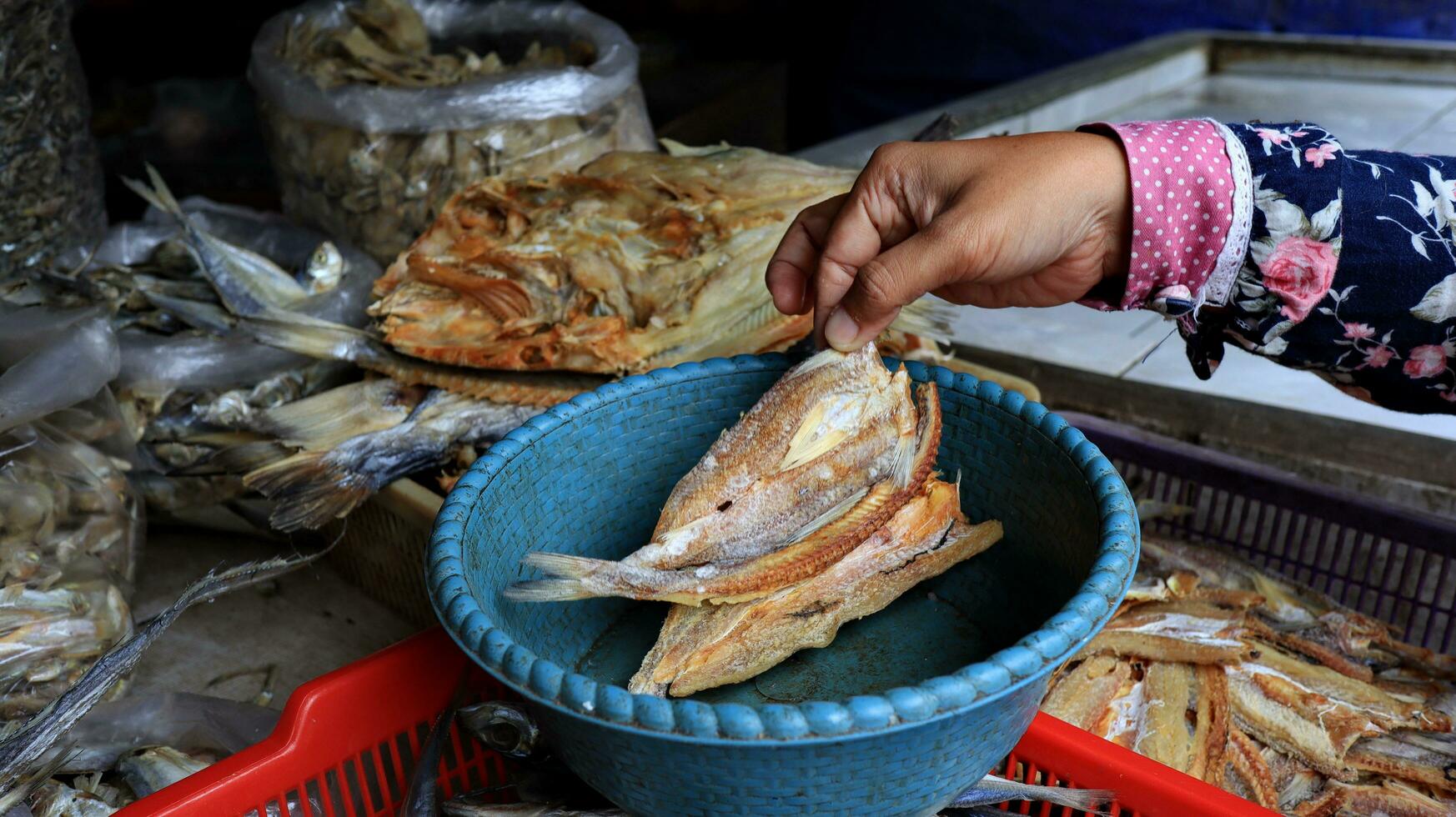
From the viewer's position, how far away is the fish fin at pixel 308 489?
1.91 meters

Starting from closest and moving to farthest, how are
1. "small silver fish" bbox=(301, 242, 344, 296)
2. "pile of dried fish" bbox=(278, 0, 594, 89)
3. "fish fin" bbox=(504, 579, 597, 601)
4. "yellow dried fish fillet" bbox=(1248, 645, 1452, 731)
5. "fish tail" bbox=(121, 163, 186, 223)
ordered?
"fish fin" bbox=(504, 579, 597, 601) < "yellow dried fish fillet" bbox=(1248, 645, 1452, 731) < "fish tail" bbox=(121, 163, 186, 223) < "small silver fish" bbox=(301, 242, 344, 296) < "pile of dried fish" bbox=(278, 0, 594, 89)

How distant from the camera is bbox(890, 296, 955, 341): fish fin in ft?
6.83

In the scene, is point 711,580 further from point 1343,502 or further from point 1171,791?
point 1343,502

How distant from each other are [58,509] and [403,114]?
1205mm

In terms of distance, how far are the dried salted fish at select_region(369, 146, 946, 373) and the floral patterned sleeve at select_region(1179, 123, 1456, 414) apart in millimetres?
692

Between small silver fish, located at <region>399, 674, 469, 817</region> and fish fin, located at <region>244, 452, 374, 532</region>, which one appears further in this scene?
fish fin, located at <region>244, 452, 374, 532</region>

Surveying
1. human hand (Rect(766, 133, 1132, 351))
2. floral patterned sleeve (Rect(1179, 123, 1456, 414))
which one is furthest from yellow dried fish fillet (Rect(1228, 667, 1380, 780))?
human hand (Rect(766, 133, 1132, 351))

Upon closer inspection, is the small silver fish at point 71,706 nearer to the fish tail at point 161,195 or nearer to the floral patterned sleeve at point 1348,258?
the fish tail at point 161,195

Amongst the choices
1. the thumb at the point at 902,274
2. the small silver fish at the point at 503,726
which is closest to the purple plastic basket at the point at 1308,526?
the thumb at the point at 902,274

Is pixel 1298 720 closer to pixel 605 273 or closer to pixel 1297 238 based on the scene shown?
pixel 1297 238

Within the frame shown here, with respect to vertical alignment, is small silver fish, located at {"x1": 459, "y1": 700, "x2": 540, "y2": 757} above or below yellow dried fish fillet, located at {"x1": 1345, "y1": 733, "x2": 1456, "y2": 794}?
above

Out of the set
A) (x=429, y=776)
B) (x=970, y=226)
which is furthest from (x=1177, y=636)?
(x=429, y=776)

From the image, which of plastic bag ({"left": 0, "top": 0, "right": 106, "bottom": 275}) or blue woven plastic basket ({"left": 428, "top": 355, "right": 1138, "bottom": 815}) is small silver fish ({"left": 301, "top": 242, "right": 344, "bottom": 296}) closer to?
plastic bag ({"left": 0, "top": 0, "right": 106, "bottom": 275})

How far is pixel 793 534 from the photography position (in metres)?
1.45
